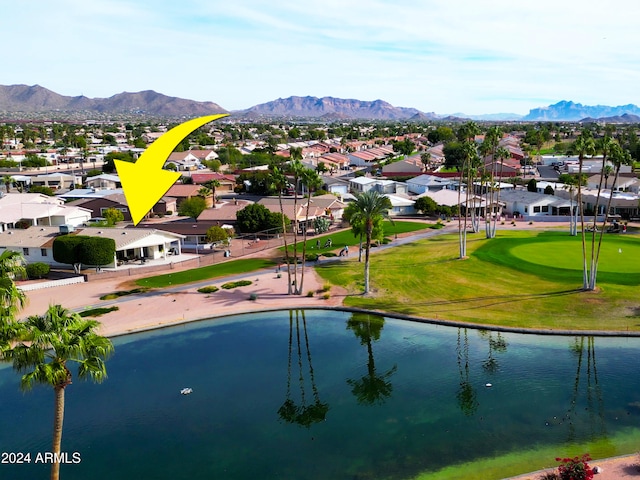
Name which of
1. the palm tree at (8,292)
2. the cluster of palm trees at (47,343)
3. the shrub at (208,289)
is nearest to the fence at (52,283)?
the shrub at (208,289)

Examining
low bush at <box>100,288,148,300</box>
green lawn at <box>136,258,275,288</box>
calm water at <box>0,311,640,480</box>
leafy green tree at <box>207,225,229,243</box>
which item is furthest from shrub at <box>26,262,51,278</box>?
calm water at <box>0,311,640,480</box>

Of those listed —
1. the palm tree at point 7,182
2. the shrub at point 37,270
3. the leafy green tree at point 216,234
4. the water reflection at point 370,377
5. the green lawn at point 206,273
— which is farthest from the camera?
the palm tree at point 7,182

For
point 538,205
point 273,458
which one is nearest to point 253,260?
point 273,458

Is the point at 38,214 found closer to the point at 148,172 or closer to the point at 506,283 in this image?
the point at 148,172

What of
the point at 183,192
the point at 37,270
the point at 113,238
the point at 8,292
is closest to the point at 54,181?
the point at 183,192

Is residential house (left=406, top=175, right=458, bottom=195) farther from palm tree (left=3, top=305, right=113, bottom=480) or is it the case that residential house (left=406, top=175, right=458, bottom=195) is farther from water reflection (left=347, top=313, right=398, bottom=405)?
palm tree (left=3, top=305, right=113, bottom=480)

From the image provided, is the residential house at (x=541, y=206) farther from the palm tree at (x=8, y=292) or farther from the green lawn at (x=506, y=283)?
the palm tree at (x=8, y=292)

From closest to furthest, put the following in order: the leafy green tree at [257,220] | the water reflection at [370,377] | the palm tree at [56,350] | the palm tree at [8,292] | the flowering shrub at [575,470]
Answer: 1. the palm tree at [56,350]
2. the palm tree at [8,292]
3. the flowering shrub at [575,470]
4. the water reflection at [370,377]
5. the leafy green tree at [257,220]
